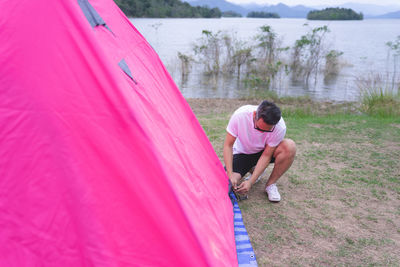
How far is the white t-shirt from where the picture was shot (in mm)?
3150

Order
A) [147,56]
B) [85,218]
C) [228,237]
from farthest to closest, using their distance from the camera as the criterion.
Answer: [147,56] < [228,237] < [85,218]

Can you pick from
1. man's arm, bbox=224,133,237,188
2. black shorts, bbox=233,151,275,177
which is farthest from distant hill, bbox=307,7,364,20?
man's arm, bbox=224,133,237,188

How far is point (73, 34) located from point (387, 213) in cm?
312

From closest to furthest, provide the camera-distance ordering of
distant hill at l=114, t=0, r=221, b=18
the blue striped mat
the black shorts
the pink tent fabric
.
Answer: the pink tent fabric
the blue striped mat
the black shorts
distant hill at l=114, t=0, r=221, b=18

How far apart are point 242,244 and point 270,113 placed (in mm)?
1103

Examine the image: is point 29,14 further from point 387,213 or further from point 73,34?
point 387,213

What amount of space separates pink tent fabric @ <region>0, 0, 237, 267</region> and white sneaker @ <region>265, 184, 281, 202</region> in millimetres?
1655

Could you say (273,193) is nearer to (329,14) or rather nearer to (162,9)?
(162,9)

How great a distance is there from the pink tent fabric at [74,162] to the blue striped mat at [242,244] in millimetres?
715

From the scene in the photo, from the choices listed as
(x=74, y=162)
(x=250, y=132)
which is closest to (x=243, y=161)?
(x=250, y=132)

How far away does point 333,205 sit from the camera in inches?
128

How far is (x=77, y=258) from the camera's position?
5.65 ft

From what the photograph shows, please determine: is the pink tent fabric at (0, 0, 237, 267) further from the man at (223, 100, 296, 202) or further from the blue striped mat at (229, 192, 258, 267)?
the man at (223, 100, 296, 202)

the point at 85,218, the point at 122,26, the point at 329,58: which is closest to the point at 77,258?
the point at 85,218
